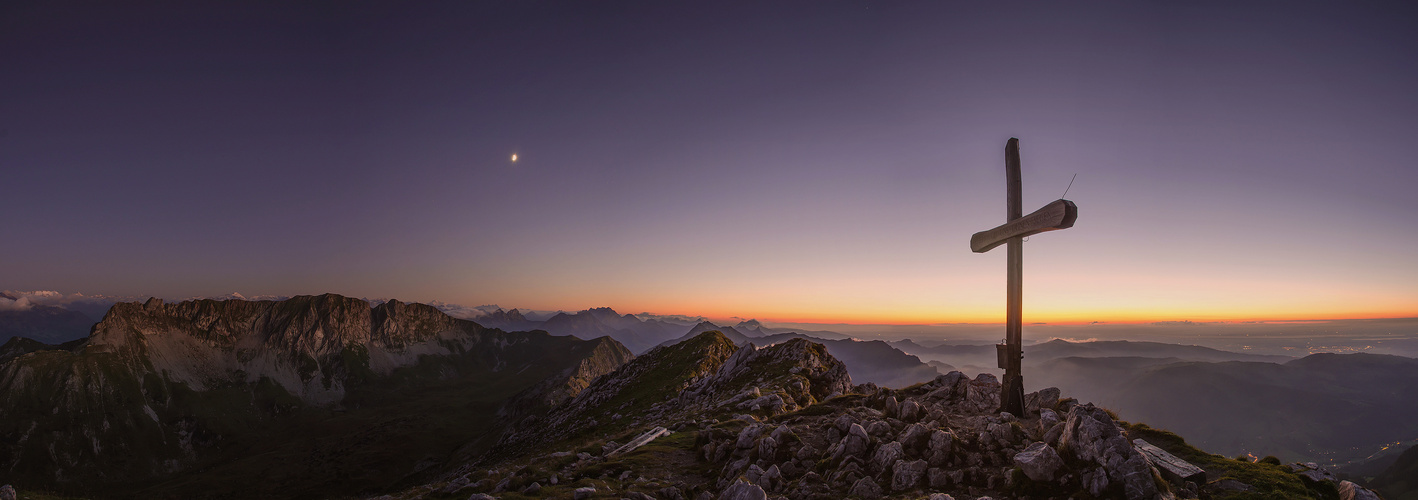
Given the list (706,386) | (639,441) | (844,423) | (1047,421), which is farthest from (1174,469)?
(706,386)

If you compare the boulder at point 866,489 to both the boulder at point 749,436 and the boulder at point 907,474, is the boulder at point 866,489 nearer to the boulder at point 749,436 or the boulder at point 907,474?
the boulder at point 907,474

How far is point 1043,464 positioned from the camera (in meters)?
10.9

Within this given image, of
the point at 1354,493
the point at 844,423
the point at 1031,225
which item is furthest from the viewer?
the point at 844,423

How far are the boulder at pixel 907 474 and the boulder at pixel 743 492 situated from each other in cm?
349

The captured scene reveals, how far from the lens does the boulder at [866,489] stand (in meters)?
12.5

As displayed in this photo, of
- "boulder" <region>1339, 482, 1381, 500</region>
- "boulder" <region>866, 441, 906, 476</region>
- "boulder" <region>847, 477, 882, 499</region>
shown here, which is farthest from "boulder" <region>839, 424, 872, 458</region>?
"boulder" <region>1339, 482, 1381, 500</region>

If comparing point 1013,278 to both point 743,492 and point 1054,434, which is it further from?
point 743,492

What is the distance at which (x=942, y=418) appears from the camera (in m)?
17.3

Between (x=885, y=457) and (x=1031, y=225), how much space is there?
27.8ft

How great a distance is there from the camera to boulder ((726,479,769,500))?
12.2m

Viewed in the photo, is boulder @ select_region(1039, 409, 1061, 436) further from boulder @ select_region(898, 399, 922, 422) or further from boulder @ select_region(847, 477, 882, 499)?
boulder @ select_region(847, 477, 882, 499)

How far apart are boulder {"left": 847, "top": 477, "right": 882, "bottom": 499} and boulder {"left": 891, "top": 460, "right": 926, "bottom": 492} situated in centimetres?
47

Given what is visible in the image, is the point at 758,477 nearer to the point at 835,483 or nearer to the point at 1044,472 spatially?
the point at 835,483

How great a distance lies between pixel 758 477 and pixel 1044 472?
7.28 meters
